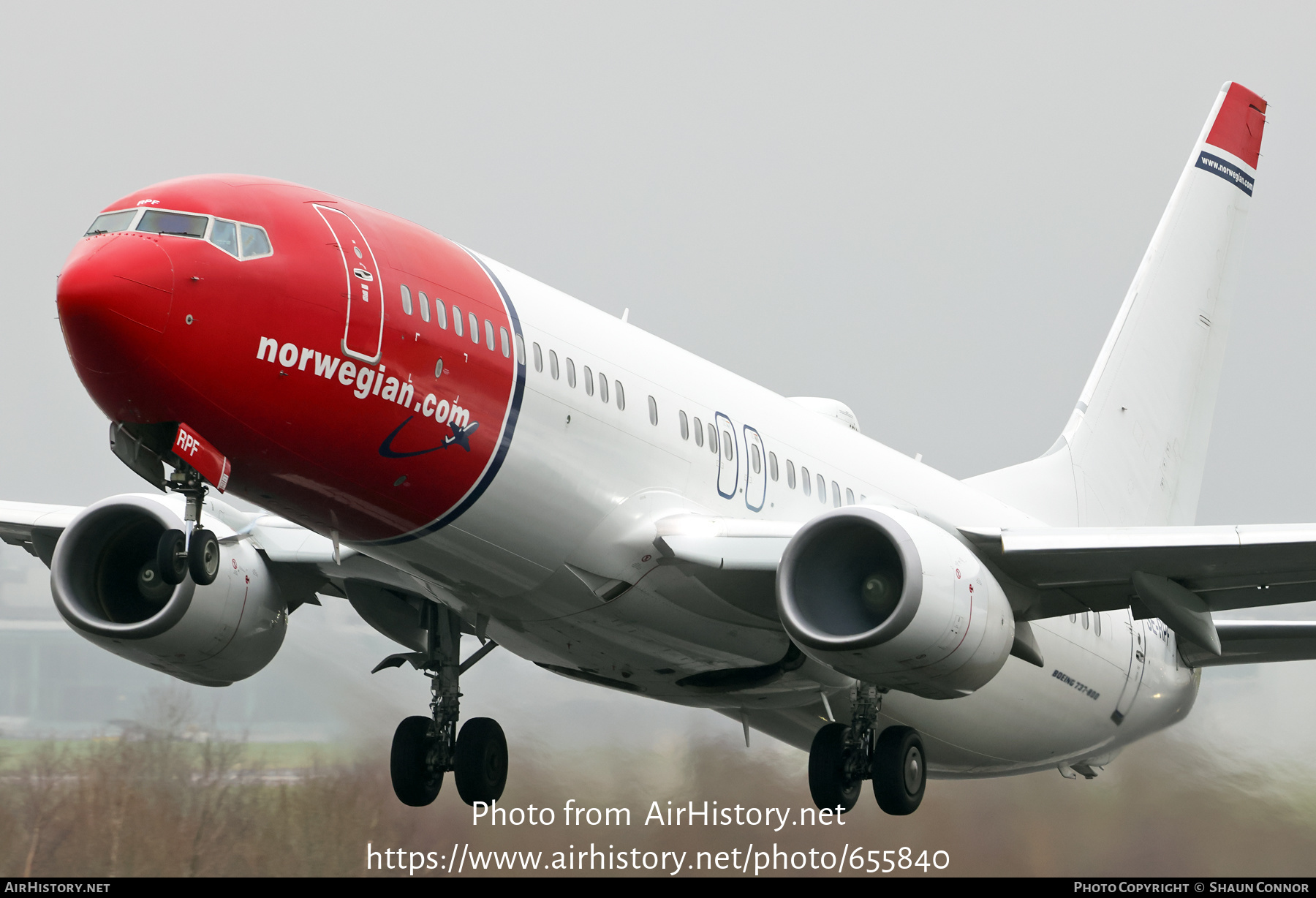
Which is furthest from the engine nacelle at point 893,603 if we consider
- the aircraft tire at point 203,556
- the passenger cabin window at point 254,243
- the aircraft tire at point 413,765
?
the aircraft tire at point 413,765

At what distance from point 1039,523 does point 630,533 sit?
9457 mm

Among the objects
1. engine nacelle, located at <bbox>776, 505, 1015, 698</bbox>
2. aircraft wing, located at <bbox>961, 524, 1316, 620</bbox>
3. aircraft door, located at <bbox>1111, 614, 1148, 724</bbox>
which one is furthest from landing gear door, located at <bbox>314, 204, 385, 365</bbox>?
aircraft door, located at <bbox>1111, 614, 1148, 724</bbox>

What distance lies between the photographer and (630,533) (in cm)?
1342

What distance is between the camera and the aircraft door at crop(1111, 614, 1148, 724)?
19656mm

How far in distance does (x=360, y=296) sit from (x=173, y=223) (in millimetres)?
1449

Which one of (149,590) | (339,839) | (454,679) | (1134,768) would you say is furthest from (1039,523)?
(149,590)

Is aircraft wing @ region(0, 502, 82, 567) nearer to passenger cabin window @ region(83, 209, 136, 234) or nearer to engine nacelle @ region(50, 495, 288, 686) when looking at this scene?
engine nacelle @ region(50, 495, 288, 686)

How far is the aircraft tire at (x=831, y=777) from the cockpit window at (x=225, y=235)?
8138 millimetres

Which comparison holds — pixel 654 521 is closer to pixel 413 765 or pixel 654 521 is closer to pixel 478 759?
pixel 478 759

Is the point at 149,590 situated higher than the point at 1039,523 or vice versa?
the point at 1039,523

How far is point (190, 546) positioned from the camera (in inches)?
430

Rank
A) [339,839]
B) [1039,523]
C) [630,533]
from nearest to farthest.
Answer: [630,533]
[339,839]
[1039,523]

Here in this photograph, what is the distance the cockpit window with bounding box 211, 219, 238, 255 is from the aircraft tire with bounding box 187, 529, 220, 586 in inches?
82.1
